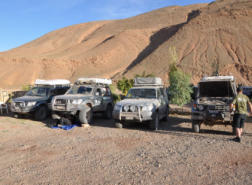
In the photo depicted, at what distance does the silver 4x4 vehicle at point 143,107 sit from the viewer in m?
8.21

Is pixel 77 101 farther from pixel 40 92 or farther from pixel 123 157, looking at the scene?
pixel 123 157

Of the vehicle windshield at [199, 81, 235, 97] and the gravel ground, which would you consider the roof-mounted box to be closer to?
the vehicle windshield at [199, 81, 235, 97]

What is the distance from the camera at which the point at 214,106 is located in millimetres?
7734

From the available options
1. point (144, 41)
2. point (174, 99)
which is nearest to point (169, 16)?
point (144, 41)

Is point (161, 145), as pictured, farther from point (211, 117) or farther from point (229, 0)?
point (229, 0)

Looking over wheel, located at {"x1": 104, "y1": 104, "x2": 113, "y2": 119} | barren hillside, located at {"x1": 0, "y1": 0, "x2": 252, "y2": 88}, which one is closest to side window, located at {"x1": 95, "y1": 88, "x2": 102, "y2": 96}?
wheel, located at {"x1": 104, "y1": 104, "x2": 113, "y2": 119}

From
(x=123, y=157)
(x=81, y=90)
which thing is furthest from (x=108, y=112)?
(x=123, y=157)

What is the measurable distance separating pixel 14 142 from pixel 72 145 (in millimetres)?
2013

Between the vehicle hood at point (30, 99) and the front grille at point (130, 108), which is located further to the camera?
the vehicle hood at point (30, 99)

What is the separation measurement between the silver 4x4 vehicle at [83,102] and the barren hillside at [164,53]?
30568mm

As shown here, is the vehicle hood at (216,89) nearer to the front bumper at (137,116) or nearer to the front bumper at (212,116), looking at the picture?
the front bumper at (212,116)

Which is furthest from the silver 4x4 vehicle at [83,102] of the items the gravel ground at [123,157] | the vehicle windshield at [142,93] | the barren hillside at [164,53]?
the barren hillside at [164,53]

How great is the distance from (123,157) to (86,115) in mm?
4332

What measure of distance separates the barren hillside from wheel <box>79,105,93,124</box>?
32.2 metres
